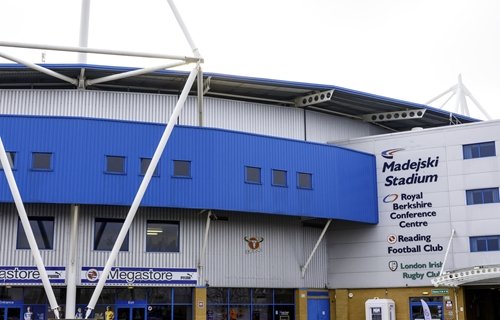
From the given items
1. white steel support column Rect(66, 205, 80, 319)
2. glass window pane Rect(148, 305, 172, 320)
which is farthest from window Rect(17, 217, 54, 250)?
glass window pane Rect(148, 305, 172, 320)

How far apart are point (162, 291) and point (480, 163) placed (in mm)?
19180

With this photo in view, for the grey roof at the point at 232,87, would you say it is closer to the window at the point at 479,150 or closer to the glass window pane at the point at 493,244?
the window at the point at 479,150

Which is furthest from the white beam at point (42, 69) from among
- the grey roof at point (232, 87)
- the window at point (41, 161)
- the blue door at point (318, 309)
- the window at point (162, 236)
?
the blue door at point (318, 309)

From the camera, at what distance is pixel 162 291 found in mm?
41719

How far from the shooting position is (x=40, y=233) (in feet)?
132

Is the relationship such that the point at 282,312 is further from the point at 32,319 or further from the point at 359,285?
the point at 32,319

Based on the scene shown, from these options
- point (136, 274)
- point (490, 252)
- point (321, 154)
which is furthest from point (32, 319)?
point (490, 252)

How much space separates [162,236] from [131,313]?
4.32 m

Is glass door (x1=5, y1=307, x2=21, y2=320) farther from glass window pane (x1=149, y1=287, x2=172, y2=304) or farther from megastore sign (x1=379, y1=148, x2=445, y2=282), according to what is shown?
megastore sign (x1=379, y1=148, x2=445, y2=282)

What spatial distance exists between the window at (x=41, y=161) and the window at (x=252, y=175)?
1041cm

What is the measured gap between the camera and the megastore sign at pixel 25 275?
38938 millimetres

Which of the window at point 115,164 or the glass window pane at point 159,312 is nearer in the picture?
the window at point 115,164

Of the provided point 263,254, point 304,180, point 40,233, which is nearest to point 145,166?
point 40,233

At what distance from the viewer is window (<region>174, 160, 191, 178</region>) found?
134 feet
